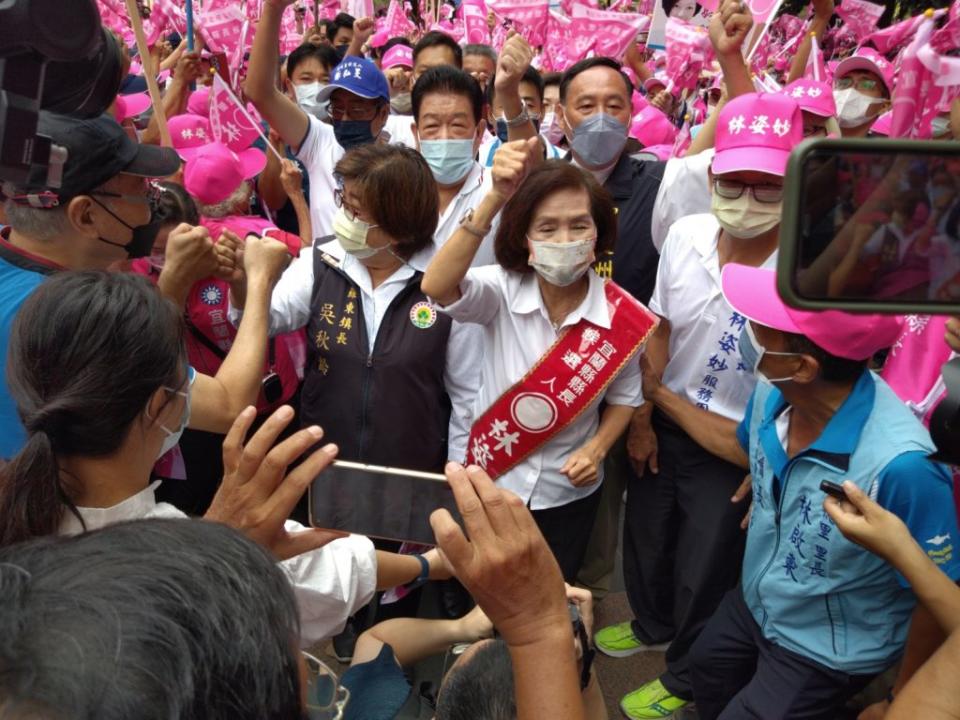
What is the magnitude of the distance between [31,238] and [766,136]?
7.58ft

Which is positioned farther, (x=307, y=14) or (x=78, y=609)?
(x=307, y=14)

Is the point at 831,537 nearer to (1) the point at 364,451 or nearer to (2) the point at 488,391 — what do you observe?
(2) the point at 488,391

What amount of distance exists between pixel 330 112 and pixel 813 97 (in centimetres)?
247

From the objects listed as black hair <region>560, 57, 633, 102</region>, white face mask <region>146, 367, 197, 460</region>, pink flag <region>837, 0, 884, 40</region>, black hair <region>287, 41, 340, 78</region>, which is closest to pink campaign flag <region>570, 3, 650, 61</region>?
black hair <region>560, 57, 633, 102</region>

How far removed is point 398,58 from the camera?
7223 millimetres

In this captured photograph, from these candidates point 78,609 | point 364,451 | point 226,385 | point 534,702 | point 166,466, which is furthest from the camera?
point 364,451

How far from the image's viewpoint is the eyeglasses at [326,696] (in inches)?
49.0

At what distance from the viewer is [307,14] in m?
12.0

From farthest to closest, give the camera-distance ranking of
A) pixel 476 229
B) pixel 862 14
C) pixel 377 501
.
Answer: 1. pixel 862 14
2. pixel 476 229
3. pixel 377 501

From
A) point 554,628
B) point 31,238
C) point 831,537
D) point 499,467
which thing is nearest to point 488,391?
point 499,467

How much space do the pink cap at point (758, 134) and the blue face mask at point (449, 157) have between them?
45.1 inches

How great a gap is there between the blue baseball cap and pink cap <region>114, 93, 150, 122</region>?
126cm

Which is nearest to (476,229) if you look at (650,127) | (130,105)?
(130,105)

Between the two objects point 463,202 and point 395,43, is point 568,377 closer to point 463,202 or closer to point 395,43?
point 463,202
